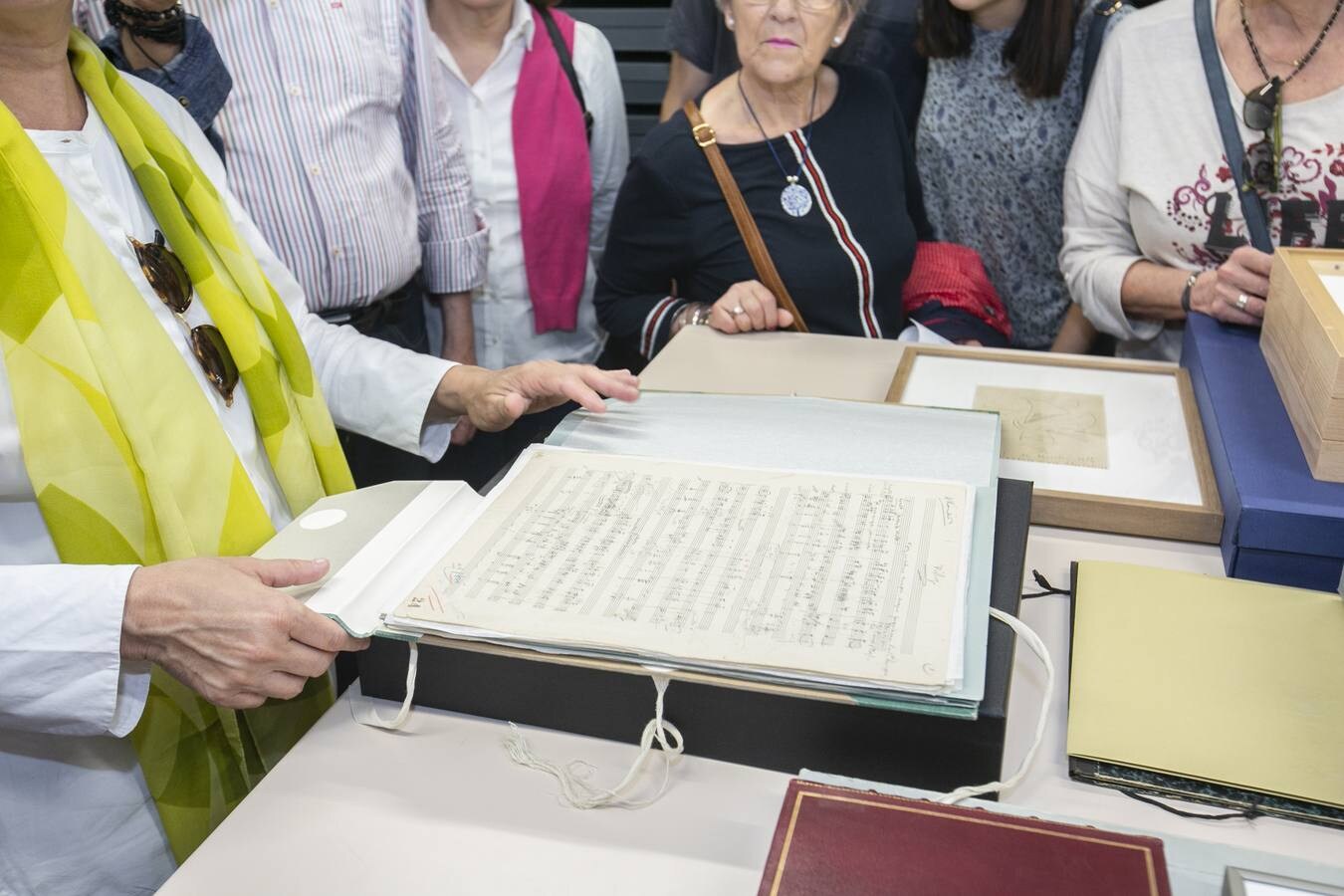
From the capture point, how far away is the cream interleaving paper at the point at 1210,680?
1.00 m

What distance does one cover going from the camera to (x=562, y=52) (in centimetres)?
263

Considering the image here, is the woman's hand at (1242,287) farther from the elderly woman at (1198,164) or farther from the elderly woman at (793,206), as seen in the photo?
the elderly woman at (793,206)

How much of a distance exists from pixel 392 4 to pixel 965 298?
1270 millimetres

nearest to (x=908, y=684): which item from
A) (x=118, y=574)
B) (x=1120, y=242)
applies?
(x=118, y=574)

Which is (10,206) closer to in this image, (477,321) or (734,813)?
(734,813)

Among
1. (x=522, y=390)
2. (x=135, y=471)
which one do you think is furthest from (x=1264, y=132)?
(x=135, y=471)

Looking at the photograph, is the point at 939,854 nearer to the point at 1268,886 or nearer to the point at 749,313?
the point at 1268,886

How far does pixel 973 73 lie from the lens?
7.87ft

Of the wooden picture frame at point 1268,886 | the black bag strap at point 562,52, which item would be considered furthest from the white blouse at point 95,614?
the black bag strap at point 562,52

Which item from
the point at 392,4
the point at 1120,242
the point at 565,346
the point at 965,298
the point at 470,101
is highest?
the point at 392,4

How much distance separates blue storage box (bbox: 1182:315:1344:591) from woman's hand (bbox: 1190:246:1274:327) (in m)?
0.22

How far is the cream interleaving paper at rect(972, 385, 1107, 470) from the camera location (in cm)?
152

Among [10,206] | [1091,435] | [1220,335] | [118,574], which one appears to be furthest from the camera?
[1220,335]

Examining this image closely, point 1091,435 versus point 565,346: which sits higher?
point 1091,435
